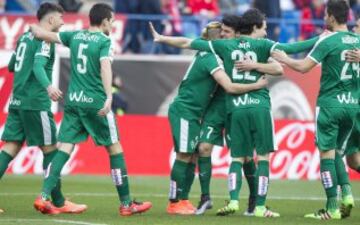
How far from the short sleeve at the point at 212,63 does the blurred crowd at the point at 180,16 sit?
32.1 feet

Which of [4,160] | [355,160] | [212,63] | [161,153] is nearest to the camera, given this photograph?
[212,63]

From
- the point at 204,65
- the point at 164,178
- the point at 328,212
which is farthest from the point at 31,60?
the point at 164,178

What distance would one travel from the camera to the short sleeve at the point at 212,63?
13.7 meters

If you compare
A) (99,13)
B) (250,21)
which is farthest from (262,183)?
(99,13)

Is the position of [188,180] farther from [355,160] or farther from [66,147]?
[355,160]

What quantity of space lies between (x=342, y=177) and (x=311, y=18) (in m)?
12.0

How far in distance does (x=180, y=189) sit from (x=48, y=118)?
71.9 inches

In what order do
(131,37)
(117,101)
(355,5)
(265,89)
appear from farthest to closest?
(355,5) < (131,37) < (117,101) < (265,89)

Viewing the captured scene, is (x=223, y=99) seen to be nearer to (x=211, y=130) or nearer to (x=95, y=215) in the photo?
(x=211, y=130)

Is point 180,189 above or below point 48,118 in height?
below

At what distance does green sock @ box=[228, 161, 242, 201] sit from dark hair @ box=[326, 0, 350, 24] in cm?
202

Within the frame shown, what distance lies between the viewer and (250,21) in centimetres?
1350

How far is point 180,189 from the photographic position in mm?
14242

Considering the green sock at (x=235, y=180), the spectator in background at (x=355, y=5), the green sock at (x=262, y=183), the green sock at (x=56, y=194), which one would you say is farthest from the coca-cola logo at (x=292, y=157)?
the green sock at (x=262, y=183)
